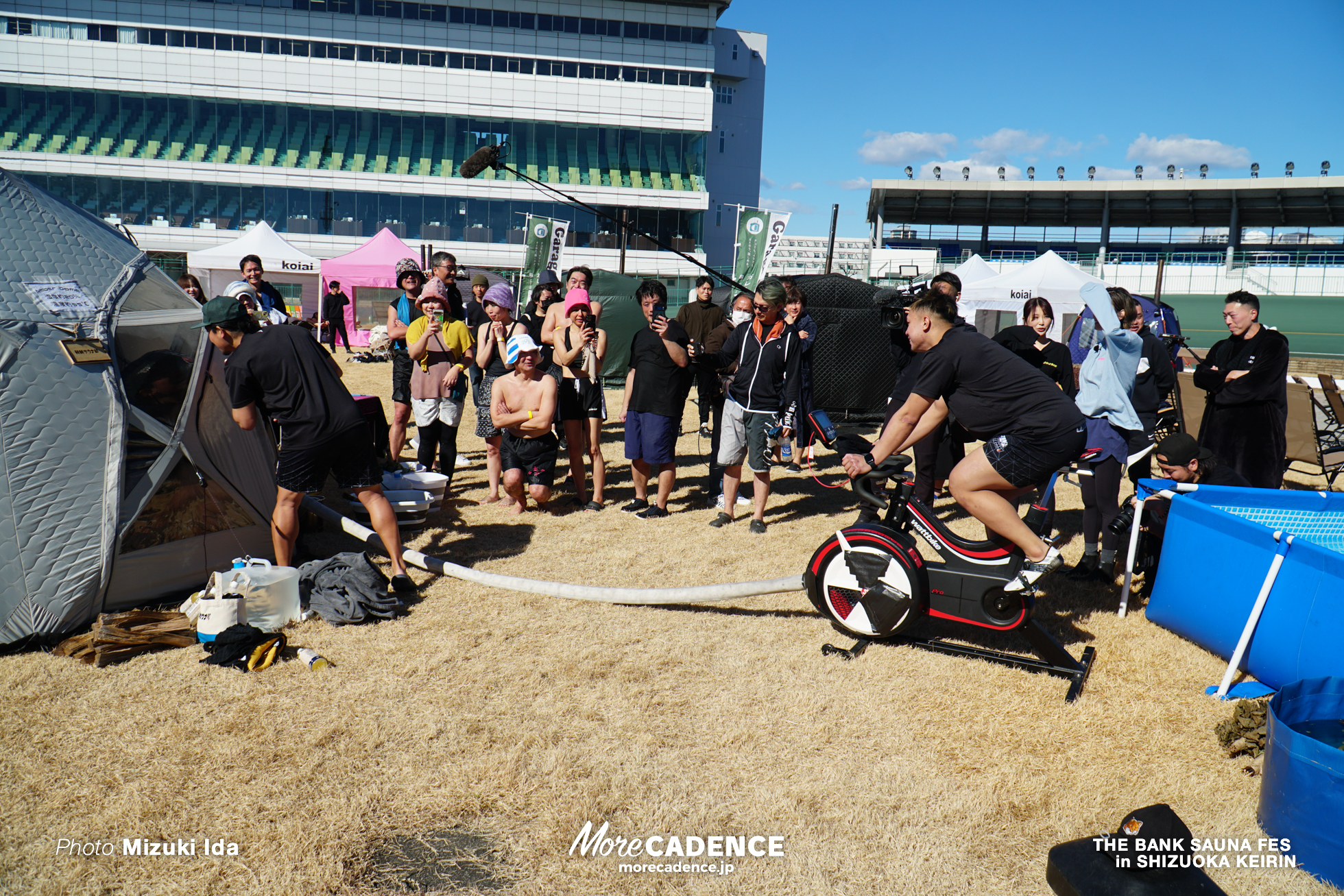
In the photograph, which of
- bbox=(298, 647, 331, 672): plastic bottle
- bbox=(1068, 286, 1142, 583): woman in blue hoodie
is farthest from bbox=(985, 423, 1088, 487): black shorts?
bbox=(298, 647, 331, 672): plastic bottle

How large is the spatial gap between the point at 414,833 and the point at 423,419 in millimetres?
4739

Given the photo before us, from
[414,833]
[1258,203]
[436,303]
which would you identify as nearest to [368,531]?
[436,303]

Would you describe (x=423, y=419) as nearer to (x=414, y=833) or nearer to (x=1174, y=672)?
(x=414, y=833)

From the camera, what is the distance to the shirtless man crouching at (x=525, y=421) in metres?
6.50

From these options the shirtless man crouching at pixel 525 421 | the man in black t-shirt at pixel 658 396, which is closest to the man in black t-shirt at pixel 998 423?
the man in black t-shirt at pixel 658 396

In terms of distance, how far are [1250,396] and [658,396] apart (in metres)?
4.27

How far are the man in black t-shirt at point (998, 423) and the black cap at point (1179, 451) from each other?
0.96 meters

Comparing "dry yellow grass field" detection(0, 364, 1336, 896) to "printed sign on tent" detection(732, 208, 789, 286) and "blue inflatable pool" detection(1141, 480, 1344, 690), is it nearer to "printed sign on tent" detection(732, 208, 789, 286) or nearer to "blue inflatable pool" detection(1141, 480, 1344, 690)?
"blue inflatable pool" detection(1141, 480, 1344, 690)

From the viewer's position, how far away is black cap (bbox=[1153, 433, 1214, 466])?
4633mm

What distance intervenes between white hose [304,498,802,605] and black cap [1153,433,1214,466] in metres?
2.22

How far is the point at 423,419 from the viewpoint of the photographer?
7105 mm

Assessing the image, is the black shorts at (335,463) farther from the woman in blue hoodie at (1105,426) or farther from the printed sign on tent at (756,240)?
the printed sign on tent at (756,240)

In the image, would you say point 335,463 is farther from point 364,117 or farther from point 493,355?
point 364,117

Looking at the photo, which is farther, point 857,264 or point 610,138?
point 857,264
